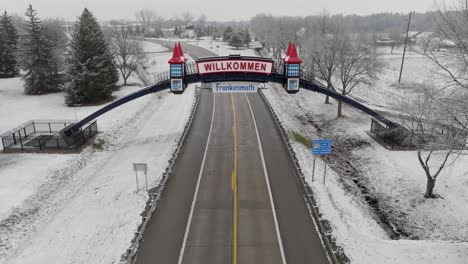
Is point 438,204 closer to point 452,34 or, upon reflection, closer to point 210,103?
point 452,34

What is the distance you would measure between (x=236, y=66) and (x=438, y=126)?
47.7 feet

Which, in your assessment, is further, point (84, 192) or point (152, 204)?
→ point (84, 192)

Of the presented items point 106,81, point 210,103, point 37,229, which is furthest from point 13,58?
point 37,229

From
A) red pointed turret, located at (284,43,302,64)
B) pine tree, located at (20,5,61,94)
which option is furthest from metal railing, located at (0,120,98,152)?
red pointed turret, located at (284,43,302,64)

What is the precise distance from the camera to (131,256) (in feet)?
49.1

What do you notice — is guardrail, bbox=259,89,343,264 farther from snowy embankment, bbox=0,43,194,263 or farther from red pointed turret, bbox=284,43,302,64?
snowy embankment, bbox=0,43,194,263

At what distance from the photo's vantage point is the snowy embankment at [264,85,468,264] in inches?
616

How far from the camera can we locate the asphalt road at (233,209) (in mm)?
15445

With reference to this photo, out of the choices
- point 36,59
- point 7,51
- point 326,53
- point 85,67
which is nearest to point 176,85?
point 85,67

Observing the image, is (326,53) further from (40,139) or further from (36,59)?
(36,59)

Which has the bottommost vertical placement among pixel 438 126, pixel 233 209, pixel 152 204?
pixel 233 209

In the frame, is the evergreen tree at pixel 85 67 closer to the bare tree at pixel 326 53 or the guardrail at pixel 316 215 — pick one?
the guardrail at pixel 316 215

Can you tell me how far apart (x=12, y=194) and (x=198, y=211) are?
471 inches

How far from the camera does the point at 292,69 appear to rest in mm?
27719
